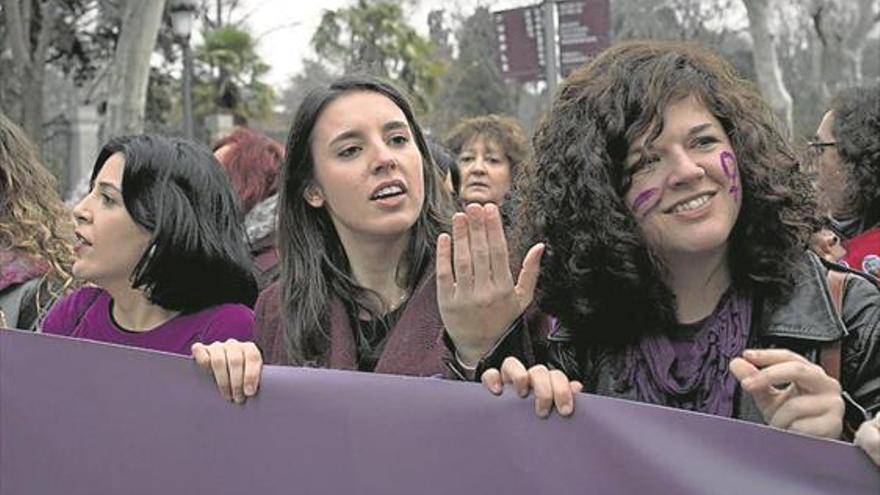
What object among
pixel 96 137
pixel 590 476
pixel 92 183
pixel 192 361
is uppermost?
pixel 92 183

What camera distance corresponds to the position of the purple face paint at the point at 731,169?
6.85 ft

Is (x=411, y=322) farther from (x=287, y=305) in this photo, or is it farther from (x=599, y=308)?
(x=599, y=308)

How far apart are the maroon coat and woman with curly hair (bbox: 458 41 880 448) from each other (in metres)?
0.34

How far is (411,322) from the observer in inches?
101

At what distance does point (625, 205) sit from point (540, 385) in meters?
0.39

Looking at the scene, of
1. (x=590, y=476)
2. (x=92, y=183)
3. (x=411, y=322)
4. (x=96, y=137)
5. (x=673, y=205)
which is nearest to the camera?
(x=590, y=476)

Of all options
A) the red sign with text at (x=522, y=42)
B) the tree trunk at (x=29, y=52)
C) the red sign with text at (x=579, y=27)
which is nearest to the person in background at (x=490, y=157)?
the red sign with text at (x=579, y=27)

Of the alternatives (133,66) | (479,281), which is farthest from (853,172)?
(133,66)

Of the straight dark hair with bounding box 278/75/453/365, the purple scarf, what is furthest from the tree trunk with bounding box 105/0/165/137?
the purple scarf

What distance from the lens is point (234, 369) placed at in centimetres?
216

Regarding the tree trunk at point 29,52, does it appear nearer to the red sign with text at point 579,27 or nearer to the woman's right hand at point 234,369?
the red sign with text at point 579,27

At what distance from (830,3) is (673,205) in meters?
31.6

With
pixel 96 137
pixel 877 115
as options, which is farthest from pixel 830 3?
pixel 877 115

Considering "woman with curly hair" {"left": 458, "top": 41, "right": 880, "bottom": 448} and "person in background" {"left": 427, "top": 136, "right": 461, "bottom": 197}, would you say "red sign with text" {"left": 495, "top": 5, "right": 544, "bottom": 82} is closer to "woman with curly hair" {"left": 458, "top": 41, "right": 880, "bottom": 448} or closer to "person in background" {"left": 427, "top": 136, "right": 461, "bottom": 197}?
"person in background" {"left": 427, "top": 136, "right": 461, "bottom": 197}
